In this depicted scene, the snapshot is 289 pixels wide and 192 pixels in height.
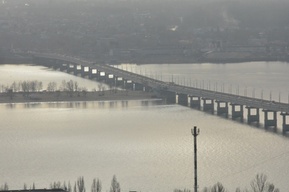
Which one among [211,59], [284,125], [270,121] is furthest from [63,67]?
[284,125]

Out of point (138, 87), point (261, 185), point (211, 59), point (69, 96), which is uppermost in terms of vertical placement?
point (211, 59)

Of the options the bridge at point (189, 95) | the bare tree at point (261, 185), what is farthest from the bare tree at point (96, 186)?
the bridge at point (189, 95)

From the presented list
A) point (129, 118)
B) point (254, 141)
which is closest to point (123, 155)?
point (254, 141)

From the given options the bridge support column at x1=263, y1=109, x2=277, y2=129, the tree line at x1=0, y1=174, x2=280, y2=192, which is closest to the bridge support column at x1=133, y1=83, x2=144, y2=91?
the bridge support column at x1=263, y1=109, x2=277, y2=129

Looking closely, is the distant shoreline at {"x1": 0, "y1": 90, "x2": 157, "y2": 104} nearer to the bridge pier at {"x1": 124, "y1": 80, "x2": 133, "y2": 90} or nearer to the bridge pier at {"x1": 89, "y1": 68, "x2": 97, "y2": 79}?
the bridge pier at {"x1": 124, "y1": 80, "x2": 133, "y2": 90}

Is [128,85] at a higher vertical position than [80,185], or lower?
higher

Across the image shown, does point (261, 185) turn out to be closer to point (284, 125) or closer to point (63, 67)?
point (284, 125)

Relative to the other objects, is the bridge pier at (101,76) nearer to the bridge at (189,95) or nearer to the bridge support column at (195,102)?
the bridge at (189,95)
